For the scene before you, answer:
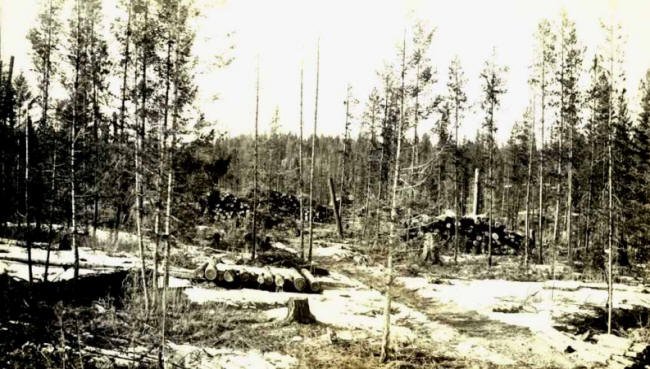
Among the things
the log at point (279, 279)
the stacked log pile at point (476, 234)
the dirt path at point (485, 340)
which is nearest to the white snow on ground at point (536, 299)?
the dirt path at point (485, 340)

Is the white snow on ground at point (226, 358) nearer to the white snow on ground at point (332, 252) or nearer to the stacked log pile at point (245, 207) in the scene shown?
the white snow on ground at point (332, 252)

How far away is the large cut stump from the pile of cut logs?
4.50 meters

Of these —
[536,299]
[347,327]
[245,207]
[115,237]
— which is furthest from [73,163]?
[245,207]

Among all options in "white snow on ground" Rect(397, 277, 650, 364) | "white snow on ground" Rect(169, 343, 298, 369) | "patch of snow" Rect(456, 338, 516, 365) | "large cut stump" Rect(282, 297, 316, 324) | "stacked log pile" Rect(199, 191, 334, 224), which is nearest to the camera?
"white snow on ground" Rect(169, 343, 298, 369)

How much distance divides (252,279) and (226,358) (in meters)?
7.82

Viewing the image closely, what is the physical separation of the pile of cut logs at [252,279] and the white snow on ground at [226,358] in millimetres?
6937

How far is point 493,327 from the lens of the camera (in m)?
13.7

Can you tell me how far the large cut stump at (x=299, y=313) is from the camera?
13227mm

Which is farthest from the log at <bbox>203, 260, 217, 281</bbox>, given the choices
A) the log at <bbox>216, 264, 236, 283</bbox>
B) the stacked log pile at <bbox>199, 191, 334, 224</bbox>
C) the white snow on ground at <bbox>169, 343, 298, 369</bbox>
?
the stacked log pile at <bbox>199, 191, 334, 224</bbox>

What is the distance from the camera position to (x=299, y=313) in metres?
13.3

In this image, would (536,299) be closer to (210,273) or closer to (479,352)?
(479,352)

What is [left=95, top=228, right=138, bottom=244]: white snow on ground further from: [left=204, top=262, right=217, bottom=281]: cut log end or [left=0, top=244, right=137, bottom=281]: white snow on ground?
[left=204, top=262, right=217, bottom=281]: cut log end

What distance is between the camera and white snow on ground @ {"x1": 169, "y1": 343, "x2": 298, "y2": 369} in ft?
31.8

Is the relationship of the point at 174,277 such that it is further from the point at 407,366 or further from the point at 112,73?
the point at 407,366
